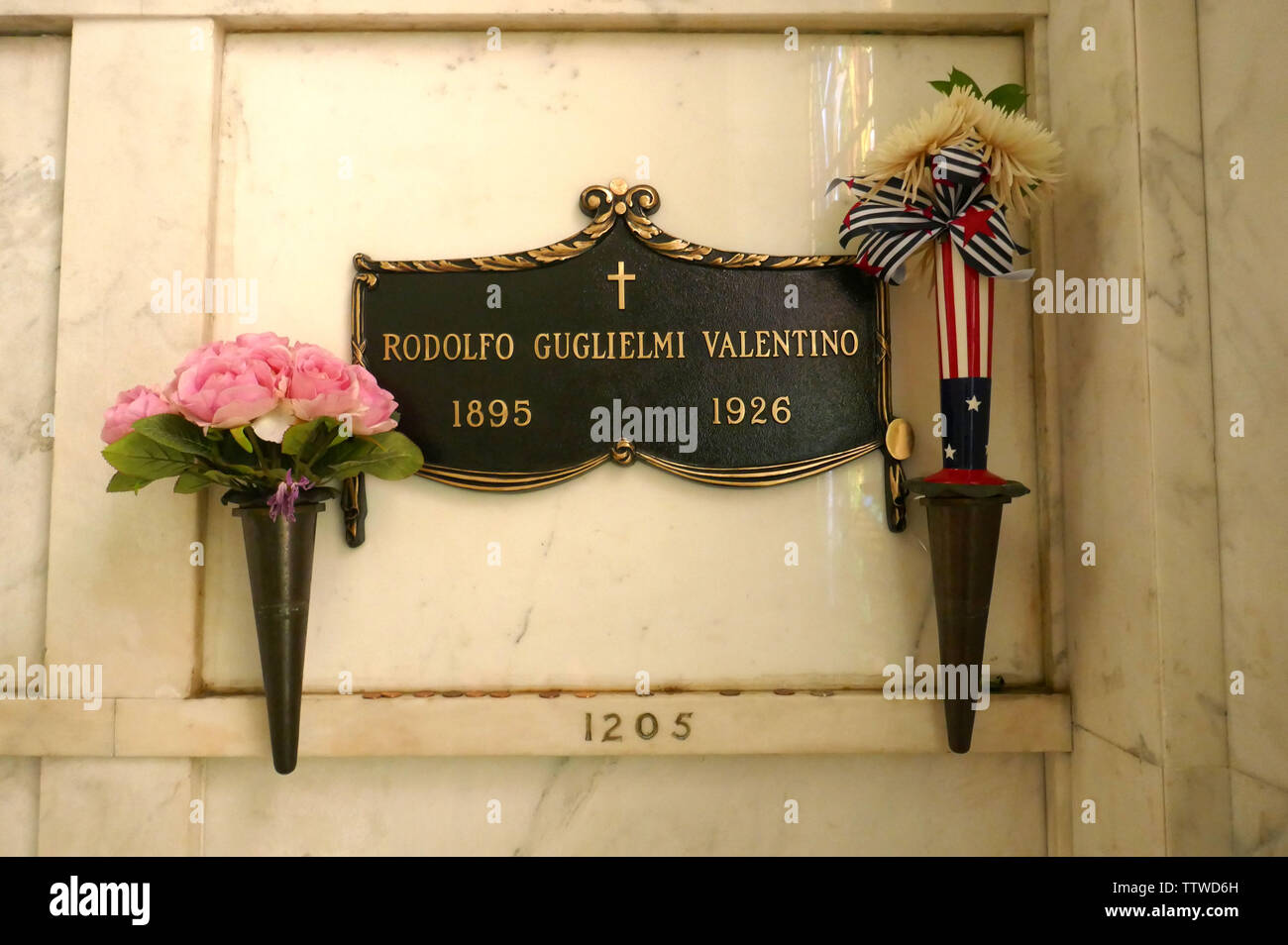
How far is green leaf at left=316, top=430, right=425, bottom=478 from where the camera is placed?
1812 mm

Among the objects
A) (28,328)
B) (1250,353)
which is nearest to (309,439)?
(28,328)

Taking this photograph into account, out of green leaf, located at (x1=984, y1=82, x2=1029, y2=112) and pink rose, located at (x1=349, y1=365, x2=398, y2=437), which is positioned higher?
green leaf, located at (x1=984, y1=82, x2=1029, y2=112)

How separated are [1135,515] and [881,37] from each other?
1498mm

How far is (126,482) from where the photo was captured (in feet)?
5.81

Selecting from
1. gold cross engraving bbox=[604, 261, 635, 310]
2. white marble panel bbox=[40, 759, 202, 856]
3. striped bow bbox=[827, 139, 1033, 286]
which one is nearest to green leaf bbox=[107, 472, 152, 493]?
white marble panel bbox=[40, 759, 202, 856]

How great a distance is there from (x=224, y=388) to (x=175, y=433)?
0.19 m

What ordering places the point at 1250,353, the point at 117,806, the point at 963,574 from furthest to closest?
the point at 117,806
the point at 963,574
the point at 1250,353

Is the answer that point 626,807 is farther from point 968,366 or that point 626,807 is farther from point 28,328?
point 28,328

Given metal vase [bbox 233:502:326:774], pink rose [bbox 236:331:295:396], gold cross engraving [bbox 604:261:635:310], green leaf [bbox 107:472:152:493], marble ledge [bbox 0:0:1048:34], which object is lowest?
metal vase [bbox 233:502:326:774]

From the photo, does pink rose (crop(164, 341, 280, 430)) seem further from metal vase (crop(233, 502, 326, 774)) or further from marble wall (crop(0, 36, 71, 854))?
marble wall (crop(0, 36, 71, 854))

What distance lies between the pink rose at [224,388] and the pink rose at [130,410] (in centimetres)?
4

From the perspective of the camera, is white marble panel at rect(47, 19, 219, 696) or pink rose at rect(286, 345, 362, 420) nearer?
pink rose at rect(286, 345, 362, 420)

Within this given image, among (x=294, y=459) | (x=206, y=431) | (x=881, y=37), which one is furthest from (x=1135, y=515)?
(x=206, y=431)

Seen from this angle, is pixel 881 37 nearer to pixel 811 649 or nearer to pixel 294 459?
pixel 811 649
